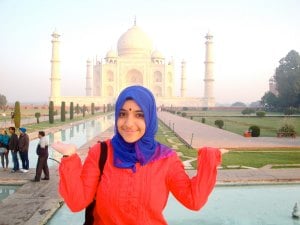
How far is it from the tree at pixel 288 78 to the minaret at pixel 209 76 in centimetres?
1381

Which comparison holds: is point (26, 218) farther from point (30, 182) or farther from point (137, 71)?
point (137, 71)

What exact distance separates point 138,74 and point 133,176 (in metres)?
52.2

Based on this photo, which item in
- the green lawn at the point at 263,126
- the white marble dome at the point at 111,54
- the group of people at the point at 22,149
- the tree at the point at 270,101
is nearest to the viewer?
the group of people at the point at 22,149

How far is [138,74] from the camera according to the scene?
175 ft

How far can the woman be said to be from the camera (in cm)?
140

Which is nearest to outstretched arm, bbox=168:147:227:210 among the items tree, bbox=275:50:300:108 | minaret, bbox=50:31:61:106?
tree, bbox=275:50:300:108

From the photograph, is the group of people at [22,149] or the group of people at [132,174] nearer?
the group of people at [132,174]

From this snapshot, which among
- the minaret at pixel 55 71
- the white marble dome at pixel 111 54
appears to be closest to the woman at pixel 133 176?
the minaret at pixel 55 71

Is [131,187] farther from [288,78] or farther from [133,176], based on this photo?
[288,78]

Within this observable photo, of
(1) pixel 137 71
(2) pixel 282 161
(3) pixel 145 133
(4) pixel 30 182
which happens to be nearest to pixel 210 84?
Answer: (1) pixel 137 71

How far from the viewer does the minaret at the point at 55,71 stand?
44.7 metres

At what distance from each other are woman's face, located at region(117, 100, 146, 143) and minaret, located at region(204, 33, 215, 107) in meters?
46.1

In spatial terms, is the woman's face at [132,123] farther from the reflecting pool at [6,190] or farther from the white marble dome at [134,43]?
the white marble dome at [134,43]

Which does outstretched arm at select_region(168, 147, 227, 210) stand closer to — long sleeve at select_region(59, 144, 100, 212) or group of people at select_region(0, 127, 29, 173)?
long sleeve at select_region(59, 144, 100, 212)
